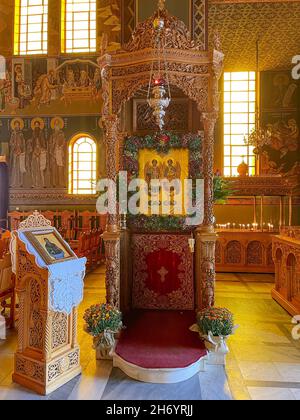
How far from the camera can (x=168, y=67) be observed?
167 inches

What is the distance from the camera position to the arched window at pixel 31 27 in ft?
43.0

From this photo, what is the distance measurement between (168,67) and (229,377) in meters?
3.56

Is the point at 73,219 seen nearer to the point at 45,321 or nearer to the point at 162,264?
the point at 162,264

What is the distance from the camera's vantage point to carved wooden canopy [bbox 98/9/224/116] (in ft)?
13.8

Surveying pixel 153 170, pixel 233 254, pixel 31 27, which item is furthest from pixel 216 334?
pixel 31 27

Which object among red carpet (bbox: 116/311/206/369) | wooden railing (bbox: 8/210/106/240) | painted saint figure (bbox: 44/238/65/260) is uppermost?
wooden railing (bbox: 8/210/106/240)

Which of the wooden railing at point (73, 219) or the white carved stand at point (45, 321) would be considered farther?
the wooden railing at point (73, 219)

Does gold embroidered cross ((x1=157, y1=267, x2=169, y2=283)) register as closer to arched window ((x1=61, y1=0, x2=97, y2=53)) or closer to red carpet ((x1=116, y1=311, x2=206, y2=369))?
red carpet ((x1=116, y1=311, x2=206, y2=369))

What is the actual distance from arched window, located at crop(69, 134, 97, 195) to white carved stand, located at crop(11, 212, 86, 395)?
9.61 m

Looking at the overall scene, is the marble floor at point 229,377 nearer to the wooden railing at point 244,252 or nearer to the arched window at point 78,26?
the wooden railing at point 244,252

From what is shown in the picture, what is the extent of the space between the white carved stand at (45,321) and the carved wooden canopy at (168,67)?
6.78 ft

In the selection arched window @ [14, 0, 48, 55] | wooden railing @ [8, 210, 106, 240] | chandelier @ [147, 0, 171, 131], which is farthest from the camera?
arched window @ [14, 0, 48, 55]

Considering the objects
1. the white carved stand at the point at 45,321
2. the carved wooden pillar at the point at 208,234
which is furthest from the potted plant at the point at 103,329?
the carved wooden pillar at the point at 208,234

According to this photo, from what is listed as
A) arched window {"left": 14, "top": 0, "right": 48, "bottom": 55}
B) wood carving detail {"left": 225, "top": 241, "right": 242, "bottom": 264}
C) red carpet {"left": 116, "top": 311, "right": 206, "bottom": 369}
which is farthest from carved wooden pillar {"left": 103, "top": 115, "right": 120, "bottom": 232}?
arched window {"left": 14, "top": 0, "right": 48, "bottom": 55}
